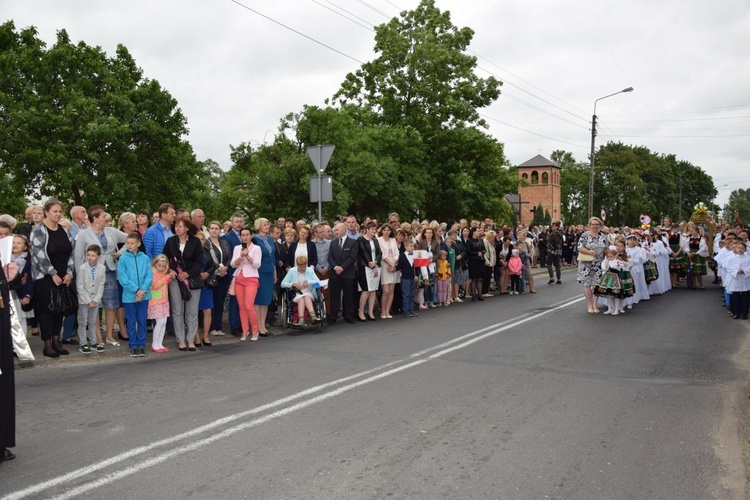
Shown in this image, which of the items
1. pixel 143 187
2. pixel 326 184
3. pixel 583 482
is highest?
pixel 143 187

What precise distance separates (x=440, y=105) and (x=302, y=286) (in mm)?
28092

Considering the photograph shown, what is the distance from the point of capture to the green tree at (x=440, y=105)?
1501 inches

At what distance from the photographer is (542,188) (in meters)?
119

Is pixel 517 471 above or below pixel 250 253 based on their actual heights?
below

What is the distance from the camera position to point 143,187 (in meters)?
36.9

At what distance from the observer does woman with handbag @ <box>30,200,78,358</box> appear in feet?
30.7

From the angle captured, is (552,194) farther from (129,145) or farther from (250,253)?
(250,253)

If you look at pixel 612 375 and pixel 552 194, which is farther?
pixel 552 194

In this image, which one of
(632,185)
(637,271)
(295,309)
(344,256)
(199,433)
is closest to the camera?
(199,433)

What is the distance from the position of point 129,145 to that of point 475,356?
31340 mm

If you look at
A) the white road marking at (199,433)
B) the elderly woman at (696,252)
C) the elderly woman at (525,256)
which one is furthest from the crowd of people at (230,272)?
the elderly woman at (696,252)

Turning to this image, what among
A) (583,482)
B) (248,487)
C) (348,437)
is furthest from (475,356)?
(248,487)

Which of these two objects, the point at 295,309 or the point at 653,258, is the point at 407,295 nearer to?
the point at 295,309

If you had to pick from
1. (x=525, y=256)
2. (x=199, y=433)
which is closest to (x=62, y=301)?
(x=199, y=433)
